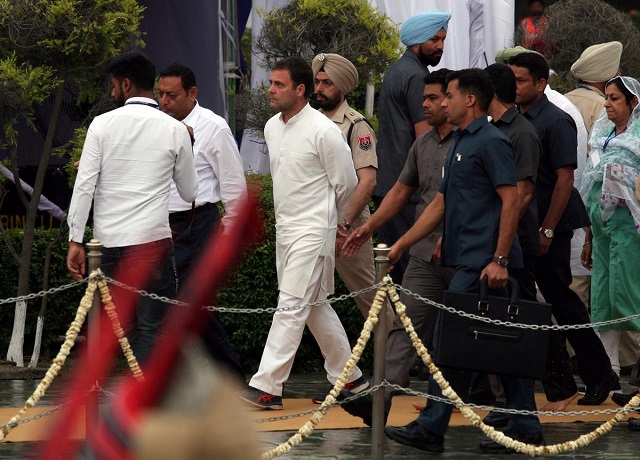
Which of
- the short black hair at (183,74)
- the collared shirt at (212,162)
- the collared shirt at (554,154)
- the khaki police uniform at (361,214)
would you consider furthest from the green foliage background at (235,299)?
the collared shirt at (554,154)

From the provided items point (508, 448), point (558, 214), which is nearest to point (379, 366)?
point (508, 448)

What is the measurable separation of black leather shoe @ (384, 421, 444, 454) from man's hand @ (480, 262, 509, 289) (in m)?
0.86

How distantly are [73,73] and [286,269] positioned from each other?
266 centimetres

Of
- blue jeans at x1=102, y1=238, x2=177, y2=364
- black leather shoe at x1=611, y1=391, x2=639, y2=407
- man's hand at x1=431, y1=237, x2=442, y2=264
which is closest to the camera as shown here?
blue jeans at x1=102, y1=238, x2=177, y2=364

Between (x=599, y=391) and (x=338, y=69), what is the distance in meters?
2.72

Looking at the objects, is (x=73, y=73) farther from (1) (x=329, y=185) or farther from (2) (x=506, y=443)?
(2) (x=506, y=443)

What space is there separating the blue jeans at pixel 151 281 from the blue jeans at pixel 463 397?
1.52 m

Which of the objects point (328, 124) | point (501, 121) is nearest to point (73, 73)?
point (328, 124)

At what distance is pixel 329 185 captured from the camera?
26.4 ft

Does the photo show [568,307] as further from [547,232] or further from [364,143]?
[364,143]

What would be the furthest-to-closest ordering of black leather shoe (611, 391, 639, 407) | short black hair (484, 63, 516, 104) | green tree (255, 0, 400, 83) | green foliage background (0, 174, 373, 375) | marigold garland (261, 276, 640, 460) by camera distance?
green tree (255, 0, 400, 83) → green foliage background (0, 174, 373, 375) → black leather shoe (611, 391, 639, 407) → short black hair (484, 63, 516, 104) → marigold garland (261, 276, 640, 460)

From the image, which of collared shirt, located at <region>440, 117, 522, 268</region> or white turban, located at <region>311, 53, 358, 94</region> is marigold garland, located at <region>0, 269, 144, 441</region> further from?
white turban, located at <region>311, 53, 358, 94</region>

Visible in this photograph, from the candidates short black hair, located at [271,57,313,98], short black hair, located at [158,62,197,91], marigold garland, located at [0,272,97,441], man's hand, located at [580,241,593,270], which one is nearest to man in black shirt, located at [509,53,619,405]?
man's hand, located at [580,241,593,270]

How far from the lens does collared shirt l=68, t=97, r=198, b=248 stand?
7215 mm
